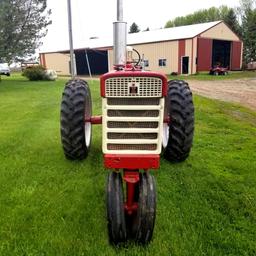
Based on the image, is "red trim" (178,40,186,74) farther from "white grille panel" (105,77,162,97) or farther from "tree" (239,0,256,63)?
"white grille panel" (105,77,162,97)

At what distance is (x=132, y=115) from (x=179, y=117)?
60.1 inches

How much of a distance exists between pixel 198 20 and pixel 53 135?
64.0 meters

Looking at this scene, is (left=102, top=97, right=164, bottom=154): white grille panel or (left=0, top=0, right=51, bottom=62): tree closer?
(left=102, top=97, right=164, bottom=154): white grille panel

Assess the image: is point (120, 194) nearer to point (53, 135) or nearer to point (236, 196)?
point (236, 196)

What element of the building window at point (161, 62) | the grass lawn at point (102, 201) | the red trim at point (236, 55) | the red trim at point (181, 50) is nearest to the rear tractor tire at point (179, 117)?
the grass lawn at point (102, 201)

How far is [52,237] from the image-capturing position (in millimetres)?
3336

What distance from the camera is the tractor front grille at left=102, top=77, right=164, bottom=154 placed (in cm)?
305

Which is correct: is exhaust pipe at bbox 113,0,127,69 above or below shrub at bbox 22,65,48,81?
above

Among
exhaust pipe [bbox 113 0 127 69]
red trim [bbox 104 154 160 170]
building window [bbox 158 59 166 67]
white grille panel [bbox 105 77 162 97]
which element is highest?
exhaust pipe [bbox 113 0 127 69]

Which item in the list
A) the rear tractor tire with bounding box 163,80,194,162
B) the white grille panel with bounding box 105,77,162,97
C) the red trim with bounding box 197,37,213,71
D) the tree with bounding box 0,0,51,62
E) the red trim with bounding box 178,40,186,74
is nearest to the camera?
the white grille panel with bounding box 105,77,162,97

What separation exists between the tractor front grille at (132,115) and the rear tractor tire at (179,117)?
143 centimetres

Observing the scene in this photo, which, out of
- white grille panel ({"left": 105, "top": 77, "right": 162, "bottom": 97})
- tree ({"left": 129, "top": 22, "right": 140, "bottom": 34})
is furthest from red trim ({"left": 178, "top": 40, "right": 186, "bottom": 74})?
tree ({"left": 129, "top": 22, "right": 140, "bottom": 34})

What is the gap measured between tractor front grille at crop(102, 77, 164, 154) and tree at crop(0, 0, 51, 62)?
18.2m

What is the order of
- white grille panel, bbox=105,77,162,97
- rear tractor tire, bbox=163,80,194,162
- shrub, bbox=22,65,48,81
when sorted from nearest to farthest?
white grille panel, bbox=105,77,162,97 < rear tractor tire, bbox=163,80,194,162 < shrub, bbox=22,65,48,81
